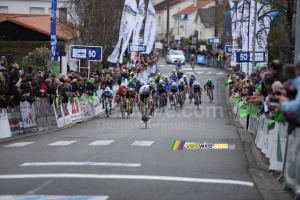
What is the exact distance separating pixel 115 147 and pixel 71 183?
576 centimetres

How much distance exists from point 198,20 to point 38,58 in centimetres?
7487

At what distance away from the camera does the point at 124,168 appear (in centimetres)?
1105

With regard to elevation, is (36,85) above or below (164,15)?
below

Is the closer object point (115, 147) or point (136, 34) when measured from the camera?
point (115, 147)

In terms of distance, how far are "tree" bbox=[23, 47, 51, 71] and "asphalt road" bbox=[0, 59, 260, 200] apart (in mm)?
21758

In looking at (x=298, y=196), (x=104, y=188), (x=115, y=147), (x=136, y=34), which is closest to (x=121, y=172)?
(x=104, y=188)

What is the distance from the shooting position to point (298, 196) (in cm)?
851

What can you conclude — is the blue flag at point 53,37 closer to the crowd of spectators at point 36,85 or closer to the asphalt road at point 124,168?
the crowd of spectators at point 36,85

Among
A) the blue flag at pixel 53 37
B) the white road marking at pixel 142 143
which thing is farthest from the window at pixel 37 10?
the white road marking at pixel 142 143

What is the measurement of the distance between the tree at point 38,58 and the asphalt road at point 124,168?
21758 mm

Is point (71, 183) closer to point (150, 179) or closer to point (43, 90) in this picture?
point (150, 179)

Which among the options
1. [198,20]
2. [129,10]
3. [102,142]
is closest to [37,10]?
[129,10]

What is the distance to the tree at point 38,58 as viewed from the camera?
40.3m

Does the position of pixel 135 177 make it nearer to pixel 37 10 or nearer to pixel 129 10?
pixel 129 10
